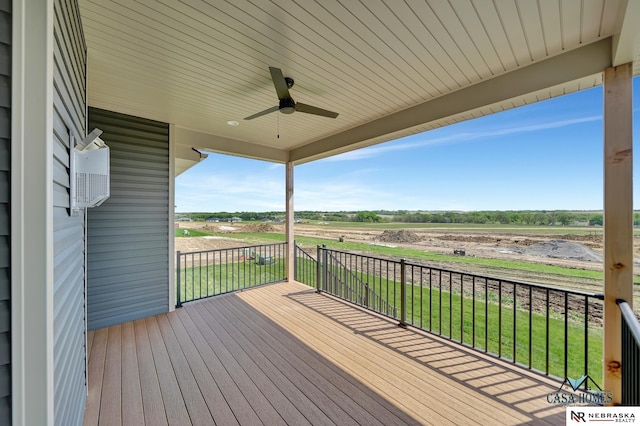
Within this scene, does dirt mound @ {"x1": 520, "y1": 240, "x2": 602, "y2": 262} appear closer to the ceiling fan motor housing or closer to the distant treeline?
the distant treeline

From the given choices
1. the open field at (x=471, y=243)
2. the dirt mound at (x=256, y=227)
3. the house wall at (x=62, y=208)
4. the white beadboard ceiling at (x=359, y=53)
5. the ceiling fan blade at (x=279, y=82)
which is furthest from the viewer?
the dirt mound at (x=256, y=227)

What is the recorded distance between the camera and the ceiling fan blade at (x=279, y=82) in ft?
6.70

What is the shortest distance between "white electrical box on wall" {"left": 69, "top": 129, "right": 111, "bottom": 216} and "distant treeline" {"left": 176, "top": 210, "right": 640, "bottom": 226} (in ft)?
9.81

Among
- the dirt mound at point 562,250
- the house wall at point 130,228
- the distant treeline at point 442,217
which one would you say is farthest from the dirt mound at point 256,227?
the dirt mound at point 562,250

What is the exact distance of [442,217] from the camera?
6.61 meters

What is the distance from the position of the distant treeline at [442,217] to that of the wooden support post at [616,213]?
5.2 inches

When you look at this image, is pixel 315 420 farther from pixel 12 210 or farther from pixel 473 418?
pixel 12 210

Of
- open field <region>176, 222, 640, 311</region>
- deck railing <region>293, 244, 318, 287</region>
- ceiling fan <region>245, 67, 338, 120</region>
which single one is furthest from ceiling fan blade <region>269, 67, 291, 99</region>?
deck railing <region>293, 244, 318, 287</region>

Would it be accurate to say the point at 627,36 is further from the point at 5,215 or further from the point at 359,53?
the point at 5,215

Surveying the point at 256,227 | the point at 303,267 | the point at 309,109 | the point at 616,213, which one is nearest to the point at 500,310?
the point at 616,213

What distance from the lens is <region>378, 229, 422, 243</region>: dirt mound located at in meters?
6.96

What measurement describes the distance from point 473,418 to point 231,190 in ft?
41.5

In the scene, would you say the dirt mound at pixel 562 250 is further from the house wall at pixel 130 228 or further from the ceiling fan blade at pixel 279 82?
the house wall at pixel 130 228

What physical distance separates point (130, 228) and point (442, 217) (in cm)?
663
